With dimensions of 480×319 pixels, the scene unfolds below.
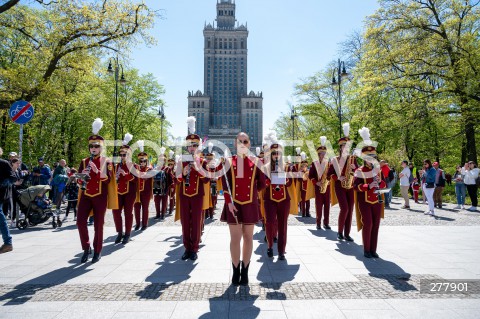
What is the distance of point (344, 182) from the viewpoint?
8.07 m

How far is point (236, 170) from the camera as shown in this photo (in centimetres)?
524

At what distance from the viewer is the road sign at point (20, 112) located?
8781mm

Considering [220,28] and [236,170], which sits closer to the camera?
[236,170]

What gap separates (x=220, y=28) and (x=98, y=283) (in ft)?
441

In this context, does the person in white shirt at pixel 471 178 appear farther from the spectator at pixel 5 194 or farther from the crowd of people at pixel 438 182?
the spectator at pixel 5 194

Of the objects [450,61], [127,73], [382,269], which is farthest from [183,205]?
[127,73]

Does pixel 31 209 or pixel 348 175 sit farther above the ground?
pixel 348 175

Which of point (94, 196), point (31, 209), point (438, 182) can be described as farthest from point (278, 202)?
point (438, 182)

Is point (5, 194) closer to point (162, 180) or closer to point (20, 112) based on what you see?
point (20, 112)

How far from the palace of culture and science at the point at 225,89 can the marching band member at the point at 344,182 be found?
114824mm

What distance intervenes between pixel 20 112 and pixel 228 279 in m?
7.57

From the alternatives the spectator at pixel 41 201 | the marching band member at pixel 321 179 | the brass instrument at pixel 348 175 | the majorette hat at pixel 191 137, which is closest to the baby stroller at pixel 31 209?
the spectator at pixel 41 201

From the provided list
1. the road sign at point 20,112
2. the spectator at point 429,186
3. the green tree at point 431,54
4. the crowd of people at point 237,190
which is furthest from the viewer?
the green tree at point 431,54

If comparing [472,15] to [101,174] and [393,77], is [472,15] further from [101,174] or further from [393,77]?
[101,174]
